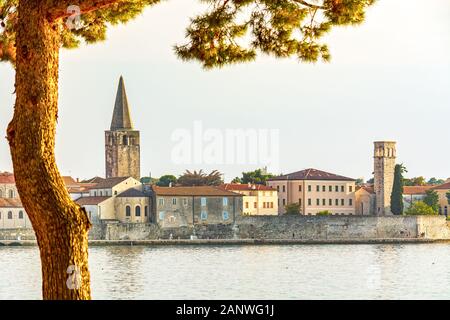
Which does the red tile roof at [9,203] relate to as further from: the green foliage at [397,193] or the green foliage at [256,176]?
the green foliage at [397,193]

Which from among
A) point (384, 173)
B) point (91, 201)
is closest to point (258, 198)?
point (384, 173)

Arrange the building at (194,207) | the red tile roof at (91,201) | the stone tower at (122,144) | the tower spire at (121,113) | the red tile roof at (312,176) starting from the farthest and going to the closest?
the tower spire at (121,113)
the stone tower at (122,144)
the red tile roof at (312,176)
the building at (194,207)
the red tile roof at (91,201)

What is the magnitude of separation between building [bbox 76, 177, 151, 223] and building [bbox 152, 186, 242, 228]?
1.96 feet

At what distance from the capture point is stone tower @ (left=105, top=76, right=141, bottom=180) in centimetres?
5991

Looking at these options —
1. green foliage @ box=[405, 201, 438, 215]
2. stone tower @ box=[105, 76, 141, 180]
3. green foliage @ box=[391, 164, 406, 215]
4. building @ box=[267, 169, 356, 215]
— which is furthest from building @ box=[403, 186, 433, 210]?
stone tower @ box=[105, 76, 141, 180]

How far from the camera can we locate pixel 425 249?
150 feet

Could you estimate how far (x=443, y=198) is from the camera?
58188mm

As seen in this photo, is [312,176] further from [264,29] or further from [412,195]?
[264,29]

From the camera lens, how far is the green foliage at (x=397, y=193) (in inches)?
2025

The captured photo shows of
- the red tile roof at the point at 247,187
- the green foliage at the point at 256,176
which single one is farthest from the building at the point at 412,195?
the red tile roof at the point at 247,187

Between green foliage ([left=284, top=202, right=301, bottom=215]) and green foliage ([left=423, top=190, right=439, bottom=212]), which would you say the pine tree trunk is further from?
green foliage ([left=423, top=190, right=439, bottom=212])

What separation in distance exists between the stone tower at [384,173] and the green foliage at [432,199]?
3702 mm

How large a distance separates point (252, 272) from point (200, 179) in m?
26.7

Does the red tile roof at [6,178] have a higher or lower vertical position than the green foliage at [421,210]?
higher
